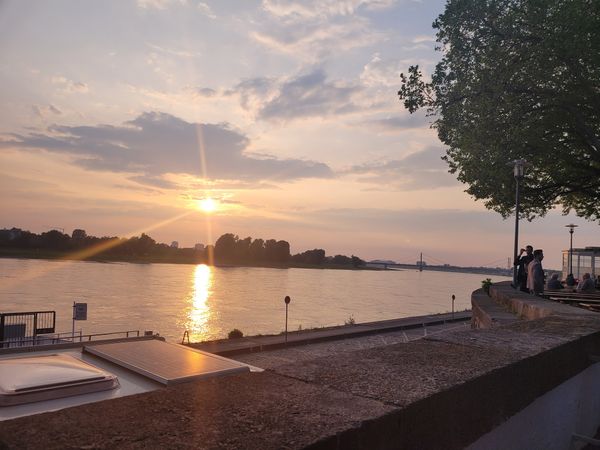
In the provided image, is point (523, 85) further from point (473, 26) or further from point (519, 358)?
point (519, 358)

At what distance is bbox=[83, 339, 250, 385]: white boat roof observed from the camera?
10.7ft

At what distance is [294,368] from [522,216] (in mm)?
20201

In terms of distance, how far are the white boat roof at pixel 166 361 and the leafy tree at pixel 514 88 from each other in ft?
45.7

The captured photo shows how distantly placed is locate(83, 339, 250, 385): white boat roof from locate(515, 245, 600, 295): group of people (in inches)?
402

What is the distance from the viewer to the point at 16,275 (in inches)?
3546

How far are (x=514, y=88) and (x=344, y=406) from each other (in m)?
15.7

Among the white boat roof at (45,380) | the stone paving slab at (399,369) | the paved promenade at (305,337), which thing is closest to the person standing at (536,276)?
the stone paving slab at (399,369)

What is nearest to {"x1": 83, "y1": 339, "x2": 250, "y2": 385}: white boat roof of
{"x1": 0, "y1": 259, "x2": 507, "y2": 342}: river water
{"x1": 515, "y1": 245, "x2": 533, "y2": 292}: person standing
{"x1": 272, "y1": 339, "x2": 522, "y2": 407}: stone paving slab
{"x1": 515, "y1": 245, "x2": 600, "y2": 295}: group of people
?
{"x1": 272, "y1": 339, "x2": 522, "y2": 407}: stone paving slab

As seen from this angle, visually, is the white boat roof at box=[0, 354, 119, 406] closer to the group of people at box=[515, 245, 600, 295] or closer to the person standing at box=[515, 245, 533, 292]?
the group of people at box=[515, 245, 600, 295]

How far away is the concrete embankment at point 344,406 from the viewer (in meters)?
1.60

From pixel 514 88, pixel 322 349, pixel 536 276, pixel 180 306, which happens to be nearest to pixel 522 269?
pixel 536 276

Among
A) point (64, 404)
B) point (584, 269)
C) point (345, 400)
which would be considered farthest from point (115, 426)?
point (584, 269)

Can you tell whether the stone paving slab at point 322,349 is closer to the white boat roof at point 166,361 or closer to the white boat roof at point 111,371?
the white boat roof at point 166,361

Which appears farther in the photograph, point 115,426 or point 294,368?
point 294,368
